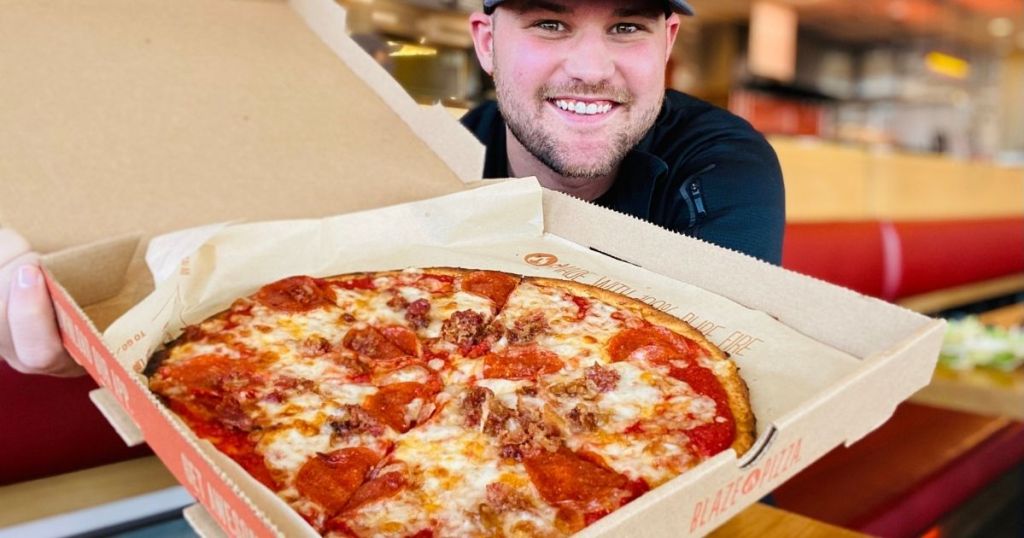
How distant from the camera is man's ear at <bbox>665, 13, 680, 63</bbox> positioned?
150 cm

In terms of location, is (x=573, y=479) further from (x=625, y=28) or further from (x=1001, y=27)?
(x=1001, y=27)

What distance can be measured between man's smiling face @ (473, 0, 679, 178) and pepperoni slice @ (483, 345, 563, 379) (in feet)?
1.44

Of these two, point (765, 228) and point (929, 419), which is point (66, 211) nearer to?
point (765, 228)

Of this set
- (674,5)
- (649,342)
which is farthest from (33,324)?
(674,5)

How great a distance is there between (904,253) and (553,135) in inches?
158

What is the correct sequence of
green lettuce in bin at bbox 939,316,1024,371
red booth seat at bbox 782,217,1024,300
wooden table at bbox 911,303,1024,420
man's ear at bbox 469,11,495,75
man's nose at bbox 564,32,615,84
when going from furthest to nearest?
red booth seat at bbox 782,217,1024,300 → green lettuce in bin at bbox 939,316,1024,371 → wooden table at bbox 911,303,1024,420 → man's ear at bbox 469,11,495,75 → man's nose at bbox 564,32,615,84

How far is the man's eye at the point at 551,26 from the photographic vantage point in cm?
143

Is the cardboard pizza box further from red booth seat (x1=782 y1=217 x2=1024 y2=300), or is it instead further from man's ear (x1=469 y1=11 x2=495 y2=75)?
red booth seat (x1=782 y1=217 x2=1024 y2=300)

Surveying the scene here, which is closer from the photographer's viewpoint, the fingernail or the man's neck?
the fingernail

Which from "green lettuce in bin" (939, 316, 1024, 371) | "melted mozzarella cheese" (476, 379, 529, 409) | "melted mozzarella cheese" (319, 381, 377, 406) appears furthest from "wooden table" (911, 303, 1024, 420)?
"melted mozzarella cheese" (319, 381, 377, 406)

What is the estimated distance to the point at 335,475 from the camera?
964 mm

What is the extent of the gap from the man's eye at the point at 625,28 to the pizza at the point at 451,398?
1.53 ft

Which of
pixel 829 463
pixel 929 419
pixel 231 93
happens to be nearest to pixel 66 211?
pixel 231 93

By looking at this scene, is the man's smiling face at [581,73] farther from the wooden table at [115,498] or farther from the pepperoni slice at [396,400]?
the wooden table at [115,498]
